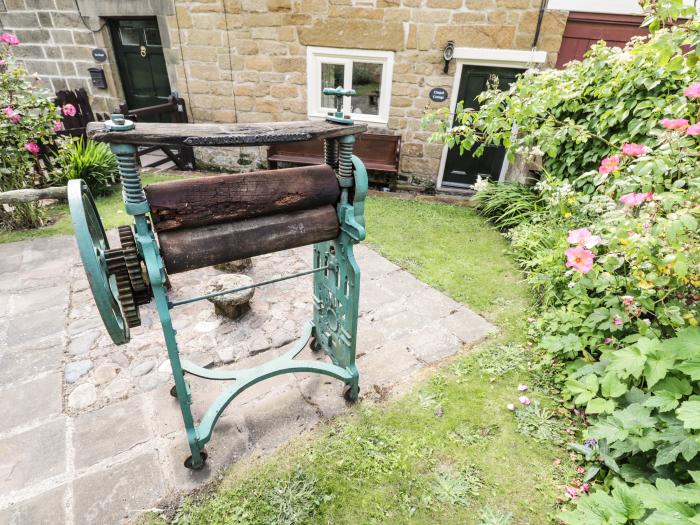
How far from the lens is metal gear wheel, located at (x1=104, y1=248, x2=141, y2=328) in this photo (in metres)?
1.61

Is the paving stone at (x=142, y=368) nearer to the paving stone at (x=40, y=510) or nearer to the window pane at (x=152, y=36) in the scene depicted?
the paving stone at (x=40, y=510)

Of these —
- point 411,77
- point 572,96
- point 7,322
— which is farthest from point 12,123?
point 572,96

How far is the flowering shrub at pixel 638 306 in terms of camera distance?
1.65m

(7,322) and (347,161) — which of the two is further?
(7,322)

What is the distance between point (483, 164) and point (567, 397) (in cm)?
465

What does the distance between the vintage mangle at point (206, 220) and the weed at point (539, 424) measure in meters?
1.17

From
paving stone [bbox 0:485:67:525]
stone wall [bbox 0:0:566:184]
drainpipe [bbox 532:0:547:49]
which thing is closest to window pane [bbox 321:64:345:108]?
stone wall [bbox 0:0:566:184]

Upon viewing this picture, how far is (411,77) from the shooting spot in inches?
223

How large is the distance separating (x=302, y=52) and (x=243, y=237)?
5.07 metres

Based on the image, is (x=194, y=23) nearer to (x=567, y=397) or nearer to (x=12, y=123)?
(x=12, y=123)

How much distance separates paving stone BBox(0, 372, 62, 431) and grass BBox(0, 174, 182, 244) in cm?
257

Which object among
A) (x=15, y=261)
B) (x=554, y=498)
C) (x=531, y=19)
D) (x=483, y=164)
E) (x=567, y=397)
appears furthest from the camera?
(x=483, y=164)

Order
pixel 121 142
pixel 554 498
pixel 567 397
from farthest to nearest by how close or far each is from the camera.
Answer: pixel 567 397 → pixel 554 498 → pixel 121 142

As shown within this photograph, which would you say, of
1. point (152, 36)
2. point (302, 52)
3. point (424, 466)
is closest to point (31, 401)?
point (424, 466)
